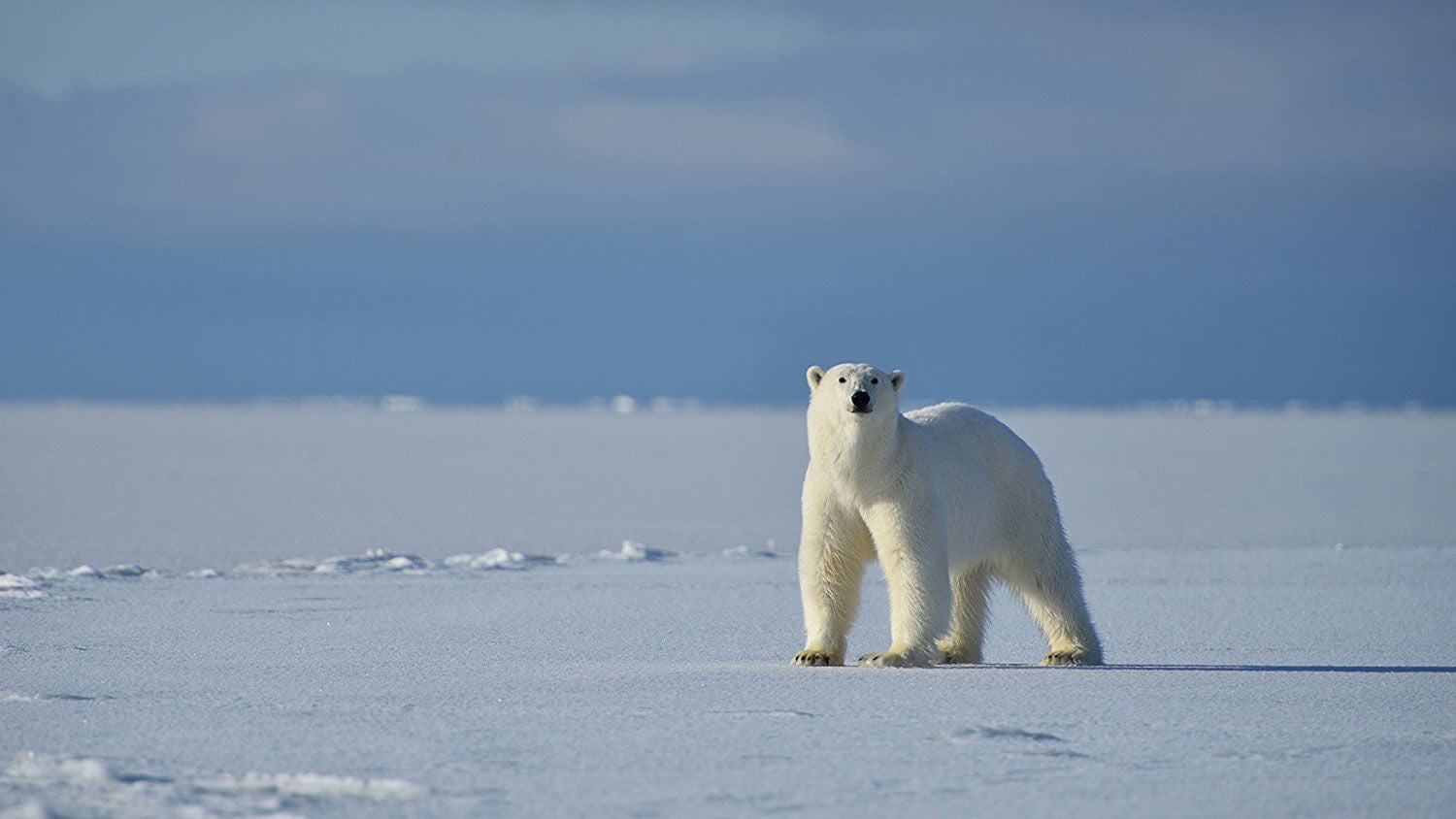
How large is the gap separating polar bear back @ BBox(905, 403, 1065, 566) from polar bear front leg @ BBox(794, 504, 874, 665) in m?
0.39

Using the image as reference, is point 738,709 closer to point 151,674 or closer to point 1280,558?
point 151,674

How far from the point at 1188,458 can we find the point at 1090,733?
2115 cm

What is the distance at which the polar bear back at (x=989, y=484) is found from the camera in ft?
18.4

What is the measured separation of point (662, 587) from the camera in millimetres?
8125

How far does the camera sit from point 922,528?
205 inches

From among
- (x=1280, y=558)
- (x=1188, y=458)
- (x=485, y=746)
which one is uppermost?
(x=1188, y=458)

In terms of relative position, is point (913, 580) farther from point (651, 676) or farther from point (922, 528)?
point (651, 676)

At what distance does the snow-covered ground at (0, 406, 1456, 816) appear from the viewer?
331cm

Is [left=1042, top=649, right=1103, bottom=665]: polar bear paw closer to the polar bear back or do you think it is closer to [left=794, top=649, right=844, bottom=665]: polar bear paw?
the polar bear back

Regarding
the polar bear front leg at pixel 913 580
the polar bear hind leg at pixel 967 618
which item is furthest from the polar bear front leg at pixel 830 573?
the polar bear hind leg at pixel 967 618

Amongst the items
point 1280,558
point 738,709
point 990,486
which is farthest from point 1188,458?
point 738,709

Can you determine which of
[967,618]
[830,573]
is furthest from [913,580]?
[967,618]

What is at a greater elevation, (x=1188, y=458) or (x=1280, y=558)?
(x=1188, y=458)

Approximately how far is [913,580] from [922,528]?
18cm
